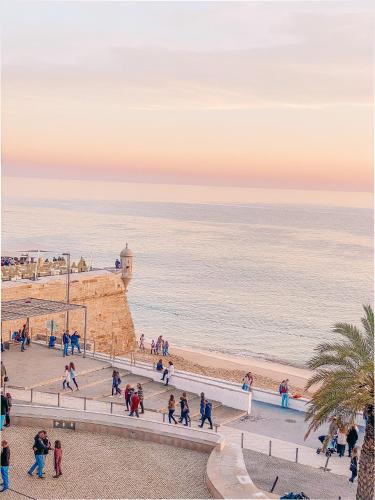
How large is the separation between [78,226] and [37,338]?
12137 centimetres

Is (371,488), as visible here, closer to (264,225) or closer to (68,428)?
(68,428)

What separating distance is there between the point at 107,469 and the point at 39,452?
1.46m

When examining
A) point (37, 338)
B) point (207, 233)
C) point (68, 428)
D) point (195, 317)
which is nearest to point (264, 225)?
point (207, 233)

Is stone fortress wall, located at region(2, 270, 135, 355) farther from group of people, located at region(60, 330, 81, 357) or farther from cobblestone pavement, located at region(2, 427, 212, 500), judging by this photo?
cobblestone pavement, located at region(2, 427, 212, 500)

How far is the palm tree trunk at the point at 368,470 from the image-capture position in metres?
11.3

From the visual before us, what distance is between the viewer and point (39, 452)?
11.6 meters

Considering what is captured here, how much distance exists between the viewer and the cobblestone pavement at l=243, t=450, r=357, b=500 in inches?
525

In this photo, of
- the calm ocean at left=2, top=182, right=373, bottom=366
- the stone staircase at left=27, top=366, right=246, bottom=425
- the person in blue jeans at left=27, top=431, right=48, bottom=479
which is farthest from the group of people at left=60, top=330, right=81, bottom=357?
the person in blue jeans at left=27, top=431, right=48, bottom=479

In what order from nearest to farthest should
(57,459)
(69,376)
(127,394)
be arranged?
A: (57,459) < (127,394) < (69,376)

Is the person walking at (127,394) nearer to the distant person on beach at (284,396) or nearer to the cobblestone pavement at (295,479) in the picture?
the cobblestone pavement at (295,479)

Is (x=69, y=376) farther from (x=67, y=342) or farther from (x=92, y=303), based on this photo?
(x=92, y=303)

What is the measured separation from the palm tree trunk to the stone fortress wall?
16611 millimetres

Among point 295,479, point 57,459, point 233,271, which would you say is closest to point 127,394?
point 57,459

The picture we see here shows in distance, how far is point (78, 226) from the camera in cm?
14438
